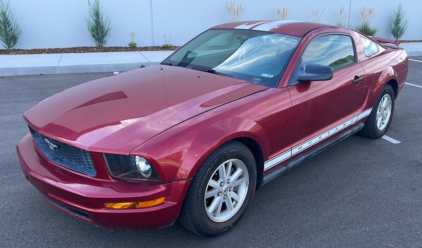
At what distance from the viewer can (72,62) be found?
30.3 ft

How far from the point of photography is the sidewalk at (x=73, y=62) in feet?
28.2

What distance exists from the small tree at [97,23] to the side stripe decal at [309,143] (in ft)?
28.0

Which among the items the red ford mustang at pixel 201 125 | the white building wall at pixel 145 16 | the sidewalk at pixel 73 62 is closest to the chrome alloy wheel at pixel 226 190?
the red ford mustang at pixel 201 125

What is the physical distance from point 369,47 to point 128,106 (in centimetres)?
326

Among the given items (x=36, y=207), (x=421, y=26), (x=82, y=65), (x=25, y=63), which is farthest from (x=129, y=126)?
(x=421, y=26)

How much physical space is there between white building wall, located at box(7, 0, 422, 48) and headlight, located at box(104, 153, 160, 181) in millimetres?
9541

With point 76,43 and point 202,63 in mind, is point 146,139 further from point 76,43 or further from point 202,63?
point 76,43

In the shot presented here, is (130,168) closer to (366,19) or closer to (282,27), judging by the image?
(282,27)

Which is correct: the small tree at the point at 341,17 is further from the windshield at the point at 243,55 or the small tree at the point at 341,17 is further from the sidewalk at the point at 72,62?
the windshield at the point at 243,55

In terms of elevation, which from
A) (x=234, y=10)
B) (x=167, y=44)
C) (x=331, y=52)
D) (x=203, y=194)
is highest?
(x=234, y=10)

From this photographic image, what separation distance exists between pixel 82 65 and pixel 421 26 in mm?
13272

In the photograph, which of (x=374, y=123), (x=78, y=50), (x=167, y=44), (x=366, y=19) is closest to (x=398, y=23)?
(x=366, y=19)

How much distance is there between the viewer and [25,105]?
20.2 feet

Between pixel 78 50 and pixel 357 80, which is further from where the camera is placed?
pixel 78 50
